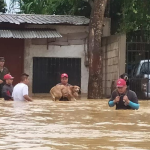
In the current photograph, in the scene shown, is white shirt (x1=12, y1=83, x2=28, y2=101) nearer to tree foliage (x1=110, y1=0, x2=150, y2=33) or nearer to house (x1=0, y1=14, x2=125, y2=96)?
house (x1=0, y1=14, x2=125, y2=96)

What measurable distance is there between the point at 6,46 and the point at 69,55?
2869 mm

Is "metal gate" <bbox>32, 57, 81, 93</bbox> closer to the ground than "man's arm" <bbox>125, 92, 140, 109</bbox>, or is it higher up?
higher up

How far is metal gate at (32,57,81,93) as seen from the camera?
72.4 feet

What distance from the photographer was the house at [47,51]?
71.5 ft

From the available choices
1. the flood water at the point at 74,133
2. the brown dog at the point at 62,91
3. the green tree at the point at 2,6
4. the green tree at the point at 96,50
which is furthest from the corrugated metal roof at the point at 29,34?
the green tree at the point at 2,6

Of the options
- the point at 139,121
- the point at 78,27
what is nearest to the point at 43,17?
the point at 78,27

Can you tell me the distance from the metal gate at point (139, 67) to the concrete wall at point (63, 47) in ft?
10.1

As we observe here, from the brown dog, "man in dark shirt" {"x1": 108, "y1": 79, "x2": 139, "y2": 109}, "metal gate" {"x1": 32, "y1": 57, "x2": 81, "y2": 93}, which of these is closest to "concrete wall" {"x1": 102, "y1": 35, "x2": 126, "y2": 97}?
"metal gate" {"x1": 32, "y1": 57, "x2": 81, "y2": 93}

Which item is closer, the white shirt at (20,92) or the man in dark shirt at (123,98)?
the man in dark shirt at (123,98)

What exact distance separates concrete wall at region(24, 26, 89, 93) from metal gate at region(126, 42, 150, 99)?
3.08 metres

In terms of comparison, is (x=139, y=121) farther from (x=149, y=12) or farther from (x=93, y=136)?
(x=149, y=12)

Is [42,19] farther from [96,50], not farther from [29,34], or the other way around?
[96,50]

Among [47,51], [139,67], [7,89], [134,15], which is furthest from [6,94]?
[134,15]

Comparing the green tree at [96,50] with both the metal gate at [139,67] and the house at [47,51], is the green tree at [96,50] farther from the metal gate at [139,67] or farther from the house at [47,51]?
the house at [47,51]
